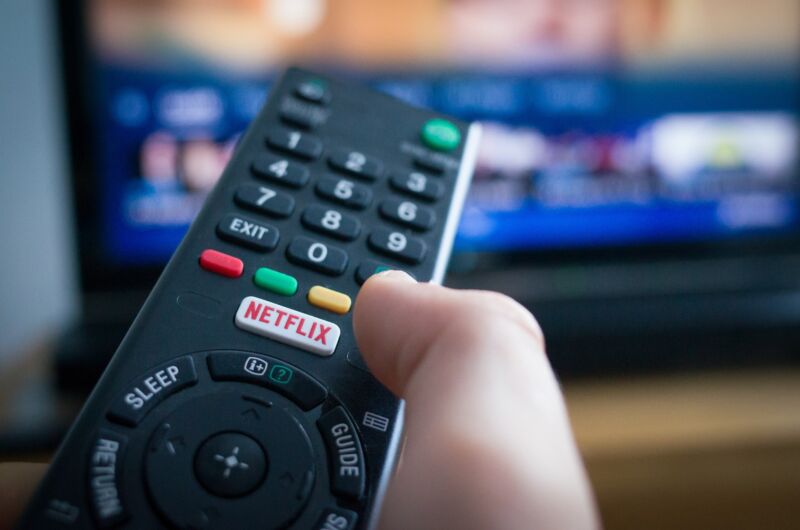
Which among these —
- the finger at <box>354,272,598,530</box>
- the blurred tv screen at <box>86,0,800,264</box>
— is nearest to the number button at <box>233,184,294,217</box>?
the finger at <box>354,272,598,530</box>

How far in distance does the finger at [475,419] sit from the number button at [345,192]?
0.34ft

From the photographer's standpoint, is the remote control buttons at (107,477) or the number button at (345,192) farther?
the number button at (345,192)

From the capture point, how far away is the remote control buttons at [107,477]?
0.28 m

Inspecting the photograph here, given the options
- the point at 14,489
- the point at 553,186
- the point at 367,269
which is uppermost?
the point at 553,186

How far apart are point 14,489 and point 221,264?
11cm

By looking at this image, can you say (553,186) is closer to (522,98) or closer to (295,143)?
(522,98)

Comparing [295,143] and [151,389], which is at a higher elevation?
[295,143]

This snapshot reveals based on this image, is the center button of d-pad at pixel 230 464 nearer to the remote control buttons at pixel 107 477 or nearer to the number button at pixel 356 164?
the remote control buttons at pixel 107 477

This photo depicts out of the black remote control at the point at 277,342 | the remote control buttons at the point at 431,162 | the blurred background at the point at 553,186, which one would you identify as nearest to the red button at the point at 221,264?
the black remote control at the point at 277,342

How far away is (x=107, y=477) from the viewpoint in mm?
283

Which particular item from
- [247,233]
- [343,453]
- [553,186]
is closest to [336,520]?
[343,453]

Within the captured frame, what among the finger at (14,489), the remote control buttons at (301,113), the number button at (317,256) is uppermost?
the remote control buttons at (301,113)

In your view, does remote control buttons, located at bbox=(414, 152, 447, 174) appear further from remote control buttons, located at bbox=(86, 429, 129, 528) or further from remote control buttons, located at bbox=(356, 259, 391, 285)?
remote control buttons, located at bbox=(86, 429, 129, 528)

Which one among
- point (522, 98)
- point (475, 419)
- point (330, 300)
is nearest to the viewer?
point (475, 419)
